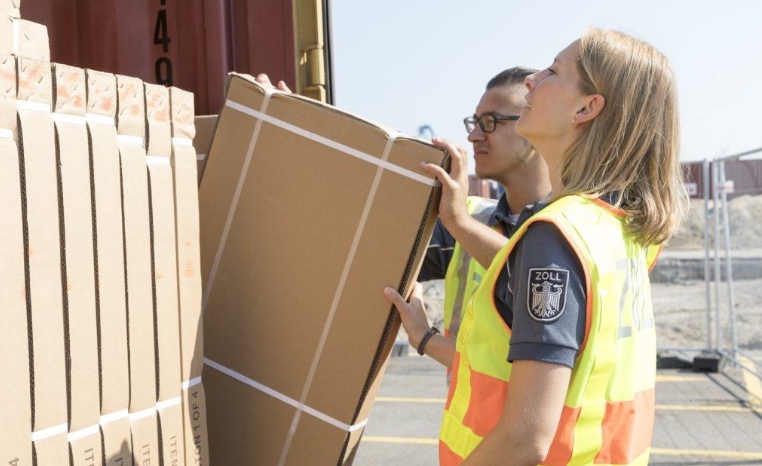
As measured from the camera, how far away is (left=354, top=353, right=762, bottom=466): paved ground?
624 cm

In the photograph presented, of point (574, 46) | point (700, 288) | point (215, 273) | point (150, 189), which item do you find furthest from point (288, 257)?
point (700, 288)

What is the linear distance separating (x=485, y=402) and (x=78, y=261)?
2.56 ft

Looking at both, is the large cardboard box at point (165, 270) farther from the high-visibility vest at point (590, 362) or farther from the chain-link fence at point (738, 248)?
the chain-link fence at point (738, 248)

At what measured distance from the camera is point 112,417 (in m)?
1.62

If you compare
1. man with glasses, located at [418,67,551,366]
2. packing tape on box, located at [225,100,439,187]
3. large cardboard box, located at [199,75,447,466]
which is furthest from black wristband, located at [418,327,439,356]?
man with glasses, located at [418,67,551,366]

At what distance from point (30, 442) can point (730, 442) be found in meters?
6.18

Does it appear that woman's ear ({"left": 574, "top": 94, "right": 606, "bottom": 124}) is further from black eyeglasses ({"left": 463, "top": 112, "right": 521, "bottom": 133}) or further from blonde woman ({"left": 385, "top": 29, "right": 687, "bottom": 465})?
black eyeglasses ({"left": 463, "top": 112, "right": 521, "bottom": 133})

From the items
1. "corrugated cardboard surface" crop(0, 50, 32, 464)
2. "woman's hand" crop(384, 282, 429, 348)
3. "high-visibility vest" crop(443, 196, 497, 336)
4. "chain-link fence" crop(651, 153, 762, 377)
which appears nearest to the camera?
"corrugated cardboard surface" crop(0, 50, 32, 464)

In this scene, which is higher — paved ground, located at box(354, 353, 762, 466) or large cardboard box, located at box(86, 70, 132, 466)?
large cardboard box, located at box(86, 70, 132, 466)

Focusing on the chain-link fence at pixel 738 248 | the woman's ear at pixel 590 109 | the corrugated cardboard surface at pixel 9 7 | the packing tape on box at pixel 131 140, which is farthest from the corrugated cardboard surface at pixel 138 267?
the chain-link fence at pixel 738 248

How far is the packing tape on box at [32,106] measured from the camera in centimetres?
143

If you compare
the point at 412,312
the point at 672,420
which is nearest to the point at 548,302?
the point at 412,312

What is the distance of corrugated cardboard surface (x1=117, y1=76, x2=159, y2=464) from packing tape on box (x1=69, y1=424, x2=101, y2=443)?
0.10 meters

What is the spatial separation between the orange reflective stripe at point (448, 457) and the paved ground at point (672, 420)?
4.55 metres
